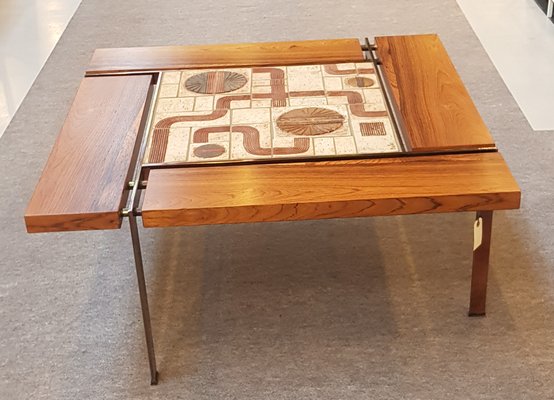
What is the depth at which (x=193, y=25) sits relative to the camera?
153 inches

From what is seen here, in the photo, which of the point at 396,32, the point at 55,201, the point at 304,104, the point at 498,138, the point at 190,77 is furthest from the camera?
the point at 396,32

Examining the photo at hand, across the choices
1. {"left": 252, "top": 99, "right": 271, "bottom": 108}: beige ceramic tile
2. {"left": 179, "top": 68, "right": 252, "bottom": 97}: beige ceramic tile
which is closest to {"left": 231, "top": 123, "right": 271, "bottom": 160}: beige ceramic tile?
{"left": 252, "top": 99, "right": 271, "bottom": 108}: beige ceramic tile

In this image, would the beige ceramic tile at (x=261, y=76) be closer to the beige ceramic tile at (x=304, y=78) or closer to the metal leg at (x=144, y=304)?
the beige ceramic tile at (x=304, y=78)

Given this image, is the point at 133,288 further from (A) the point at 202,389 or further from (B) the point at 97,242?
(A) the point at 202,389

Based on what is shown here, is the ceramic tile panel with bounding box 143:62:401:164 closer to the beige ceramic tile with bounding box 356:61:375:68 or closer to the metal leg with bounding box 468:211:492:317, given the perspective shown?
the beige ceramic tile with bounding box 356:61:375:68

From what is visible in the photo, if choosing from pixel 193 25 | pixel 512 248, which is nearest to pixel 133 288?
pixel 512 248

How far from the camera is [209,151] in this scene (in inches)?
79.6

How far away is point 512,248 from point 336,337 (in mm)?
591

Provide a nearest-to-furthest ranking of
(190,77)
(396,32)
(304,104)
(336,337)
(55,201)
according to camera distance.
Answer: (55,201), (336,337), (304,104), (190,77), (396,32)

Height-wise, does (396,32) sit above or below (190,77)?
below

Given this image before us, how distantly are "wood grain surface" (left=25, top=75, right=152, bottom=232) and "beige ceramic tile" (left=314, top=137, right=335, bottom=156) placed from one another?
414 millimetres

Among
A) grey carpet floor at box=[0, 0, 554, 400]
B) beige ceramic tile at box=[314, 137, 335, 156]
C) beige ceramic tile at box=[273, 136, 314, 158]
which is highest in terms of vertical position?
beige ceramic tile at box=[273, 136, 314, 158]

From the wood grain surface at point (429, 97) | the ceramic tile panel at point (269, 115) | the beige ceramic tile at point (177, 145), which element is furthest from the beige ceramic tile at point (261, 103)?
the wood grain surface at point (429, 97)

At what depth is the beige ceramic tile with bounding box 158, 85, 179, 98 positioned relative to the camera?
230cm
